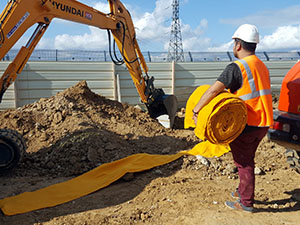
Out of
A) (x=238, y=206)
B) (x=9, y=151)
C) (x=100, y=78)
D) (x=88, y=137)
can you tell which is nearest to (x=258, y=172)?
(x=238, y=206)

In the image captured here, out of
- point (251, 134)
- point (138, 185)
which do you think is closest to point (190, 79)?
point (138, 185)

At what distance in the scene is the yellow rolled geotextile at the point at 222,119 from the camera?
302cm

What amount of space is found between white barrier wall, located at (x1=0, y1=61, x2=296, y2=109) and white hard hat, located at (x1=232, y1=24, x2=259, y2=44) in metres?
8.81

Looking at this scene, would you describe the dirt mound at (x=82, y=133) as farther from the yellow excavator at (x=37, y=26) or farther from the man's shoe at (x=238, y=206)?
the man's shoe at (x=238, y=206)

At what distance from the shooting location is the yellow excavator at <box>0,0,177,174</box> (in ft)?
15.4

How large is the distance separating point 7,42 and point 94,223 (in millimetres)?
3043

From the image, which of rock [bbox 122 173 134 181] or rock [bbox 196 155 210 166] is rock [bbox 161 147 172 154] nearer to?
rock [bbox 196 155 210 166]

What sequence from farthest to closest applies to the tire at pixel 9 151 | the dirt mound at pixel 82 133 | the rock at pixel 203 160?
the dirt mound at pixel 82 133 → the rock at pixel 203 160 → the tire at pixel 9 151

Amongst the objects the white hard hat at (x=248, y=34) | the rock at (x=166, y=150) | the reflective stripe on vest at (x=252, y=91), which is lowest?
the rock at (x=166, y=150)

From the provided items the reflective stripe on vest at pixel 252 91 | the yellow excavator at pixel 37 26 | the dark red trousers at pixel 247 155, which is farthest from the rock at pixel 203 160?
the yellow excavator at pixel 37 26

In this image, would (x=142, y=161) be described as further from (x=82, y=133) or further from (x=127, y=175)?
(x=82, y=133)

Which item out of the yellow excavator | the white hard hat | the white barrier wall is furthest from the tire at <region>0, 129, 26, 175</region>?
the white barrier wall

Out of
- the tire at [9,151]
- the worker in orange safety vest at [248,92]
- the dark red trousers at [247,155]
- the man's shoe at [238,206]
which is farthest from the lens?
the tire at [9,151]

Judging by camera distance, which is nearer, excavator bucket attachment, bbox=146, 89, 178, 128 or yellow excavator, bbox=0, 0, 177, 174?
yellow excavator, bbox=0, 0, 177, 174
